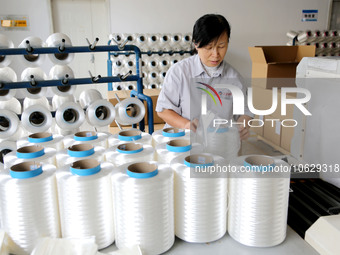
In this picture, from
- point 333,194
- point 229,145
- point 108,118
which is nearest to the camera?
point 333,194

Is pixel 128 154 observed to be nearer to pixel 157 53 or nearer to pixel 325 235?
pixel 325 235

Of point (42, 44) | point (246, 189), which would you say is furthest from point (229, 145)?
point (42, 44)

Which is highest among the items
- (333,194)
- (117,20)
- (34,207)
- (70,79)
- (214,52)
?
(117,20)

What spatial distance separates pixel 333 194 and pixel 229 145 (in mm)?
465

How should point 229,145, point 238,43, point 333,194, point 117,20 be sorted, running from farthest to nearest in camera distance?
point 238,43 → point 117,20 → point 229,145 → point 333,194

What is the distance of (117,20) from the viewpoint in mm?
5617

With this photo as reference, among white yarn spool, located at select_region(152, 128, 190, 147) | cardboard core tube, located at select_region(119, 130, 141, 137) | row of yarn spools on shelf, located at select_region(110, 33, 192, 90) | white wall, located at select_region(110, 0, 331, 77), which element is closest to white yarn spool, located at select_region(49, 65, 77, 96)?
cardboard core tube, located at select_region(119, 130, 141, 137)

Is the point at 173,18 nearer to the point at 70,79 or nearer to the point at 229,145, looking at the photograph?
the point at 70,79

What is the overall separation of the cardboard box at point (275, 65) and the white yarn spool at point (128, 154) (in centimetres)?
262

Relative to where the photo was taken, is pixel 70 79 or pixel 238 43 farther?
pixel 238 43

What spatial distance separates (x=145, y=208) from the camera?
2.92 feet

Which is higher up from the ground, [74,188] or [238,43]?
[238,43]

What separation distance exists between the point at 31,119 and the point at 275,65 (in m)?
2.87

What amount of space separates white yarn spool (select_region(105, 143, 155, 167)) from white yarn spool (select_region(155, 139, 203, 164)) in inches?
1.6
